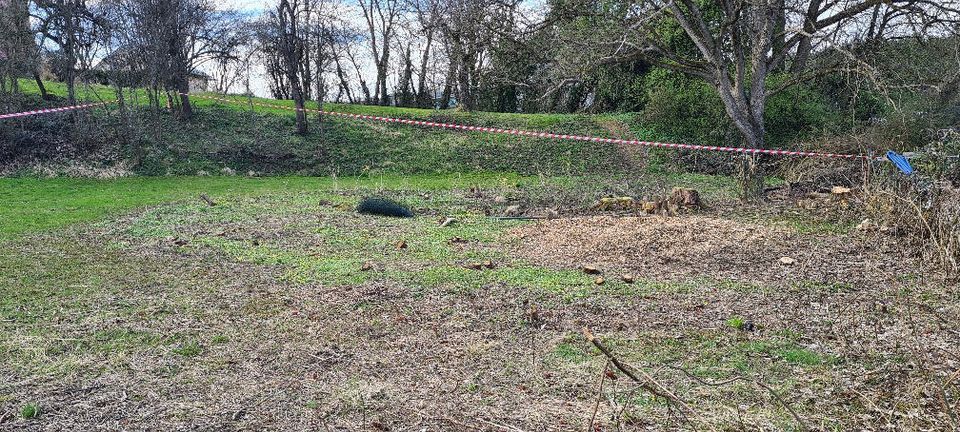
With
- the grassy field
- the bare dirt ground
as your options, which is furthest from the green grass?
the bare dirt ground

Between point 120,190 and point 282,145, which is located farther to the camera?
point 282,145

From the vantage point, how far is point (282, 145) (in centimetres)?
1925

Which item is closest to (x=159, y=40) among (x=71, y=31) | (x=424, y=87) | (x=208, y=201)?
(x=71, y=31)

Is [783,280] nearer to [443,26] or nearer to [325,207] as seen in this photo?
[325,207]

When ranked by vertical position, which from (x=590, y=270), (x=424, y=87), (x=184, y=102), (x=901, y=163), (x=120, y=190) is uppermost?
(x=424, y=87)

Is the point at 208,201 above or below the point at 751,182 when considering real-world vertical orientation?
below

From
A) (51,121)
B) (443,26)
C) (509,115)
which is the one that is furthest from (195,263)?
(509,115)

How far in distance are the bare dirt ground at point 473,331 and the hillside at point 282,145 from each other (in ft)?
30.7

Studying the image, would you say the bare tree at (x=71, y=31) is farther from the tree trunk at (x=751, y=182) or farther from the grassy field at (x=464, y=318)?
the tree trunk at (x=751, y=182)

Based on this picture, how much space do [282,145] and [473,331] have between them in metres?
15.2

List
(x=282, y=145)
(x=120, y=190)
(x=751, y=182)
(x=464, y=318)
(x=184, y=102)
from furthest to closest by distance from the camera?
1. (x=184, y=102)
2. (x=282, y=145)
3. (x=120, y=190)
4. (x=751, y=182)
5. (x=464, y=318)

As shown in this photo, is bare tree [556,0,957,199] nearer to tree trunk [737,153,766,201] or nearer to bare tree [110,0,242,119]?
tree trunk [737,153,766,201]

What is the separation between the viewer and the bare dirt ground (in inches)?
151

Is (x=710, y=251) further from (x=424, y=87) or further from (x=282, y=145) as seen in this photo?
(x=424, y=87)
